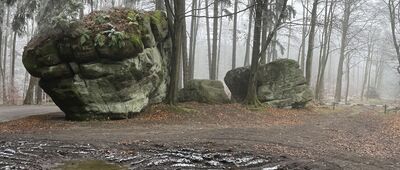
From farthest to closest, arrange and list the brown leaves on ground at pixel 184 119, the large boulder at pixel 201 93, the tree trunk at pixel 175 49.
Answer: the large boulder at pixel 201 93
the tree trunk at pixel 175 49
the brown leaves on ground at pixel 184 119

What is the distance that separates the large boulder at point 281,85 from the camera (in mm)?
21500

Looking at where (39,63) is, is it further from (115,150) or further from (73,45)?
(115,150)

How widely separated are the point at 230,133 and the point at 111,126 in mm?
3992

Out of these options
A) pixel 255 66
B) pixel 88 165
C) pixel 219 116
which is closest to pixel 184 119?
pixel 219 116

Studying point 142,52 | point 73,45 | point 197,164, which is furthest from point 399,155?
point 73,45

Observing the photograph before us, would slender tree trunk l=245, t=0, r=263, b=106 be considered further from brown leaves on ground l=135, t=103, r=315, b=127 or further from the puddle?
the puddle

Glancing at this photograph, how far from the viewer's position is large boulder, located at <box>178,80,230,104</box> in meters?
20.1

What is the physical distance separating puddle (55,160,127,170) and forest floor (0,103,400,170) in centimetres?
18

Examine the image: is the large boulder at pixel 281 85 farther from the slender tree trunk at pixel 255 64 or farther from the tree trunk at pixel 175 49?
the tree trunk at pixel 175 49

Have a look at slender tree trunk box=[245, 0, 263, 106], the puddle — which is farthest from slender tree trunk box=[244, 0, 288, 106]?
the puddle

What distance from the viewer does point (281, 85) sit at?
21.7 m

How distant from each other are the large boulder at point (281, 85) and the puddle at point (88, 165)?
48.3ft

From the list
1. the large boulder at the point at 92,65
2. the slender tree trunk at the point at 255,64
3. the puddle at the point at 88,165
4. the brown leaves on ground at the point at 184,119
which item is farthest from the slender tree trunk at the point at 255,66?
the puddle at the point at 88,165

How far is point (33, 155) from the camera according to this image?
8125 millimetres
